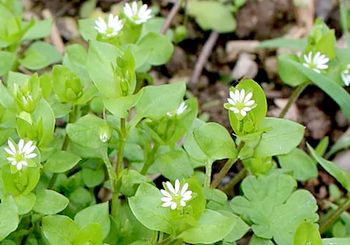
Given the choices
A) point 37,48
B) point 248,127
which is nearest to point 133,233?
point 248,127

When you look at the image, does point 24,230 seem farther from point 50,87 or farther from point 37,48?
point 37,48

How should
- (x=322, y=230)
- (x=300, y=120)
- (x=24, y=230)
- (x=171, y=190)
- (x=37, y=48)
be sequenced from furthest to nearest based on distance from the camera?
(x=300, y=120) < (x=37, y=48) < (x=322, y=230) < (x=24, y=230) < (x=171, y=190)

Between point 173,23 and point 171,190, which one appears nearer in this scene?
point 171,190

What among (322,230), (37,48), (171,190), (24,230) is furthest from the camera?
(37,48)

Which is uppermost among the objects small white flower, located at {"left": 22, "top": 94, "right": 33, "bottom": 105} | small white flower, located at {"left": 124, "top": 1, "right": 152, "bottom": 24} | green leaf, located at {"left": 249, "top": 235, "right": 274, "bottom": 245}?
small white flower, located at {"left": 124, "top": 1, "right": 152, "bottom": 24}

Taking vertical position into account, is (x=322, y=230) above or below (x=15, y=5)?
below

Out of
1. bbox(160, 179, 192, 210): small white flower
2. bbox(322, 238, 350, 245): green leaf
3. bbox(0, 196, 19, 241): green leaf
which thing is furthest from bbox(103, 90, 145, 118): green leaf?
bbox(322, 238, 350, 245): green leaf

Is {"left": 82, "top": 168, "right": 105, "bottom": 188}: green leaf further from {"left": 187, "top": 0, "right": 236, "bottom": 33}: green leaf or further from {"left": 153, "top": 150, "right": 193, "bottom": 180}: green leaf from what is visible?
{"left": 187, "top": 0, "right": 236, "bottom": 33}: green leaf
